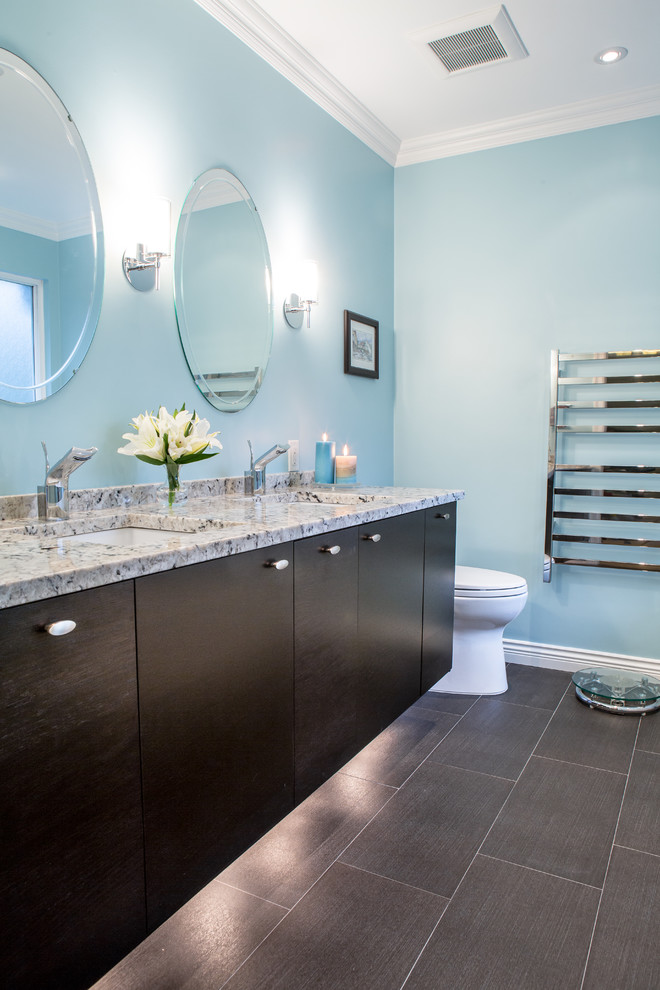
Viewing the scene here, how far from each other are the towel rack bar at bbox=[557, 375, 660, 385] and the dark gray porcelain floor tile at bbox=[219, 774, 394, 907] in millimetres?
1851

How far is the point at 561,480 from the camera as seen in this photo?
3.04 meters

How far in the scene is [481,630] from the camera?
2775mm

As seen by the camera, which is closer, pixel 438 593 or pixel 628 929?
pixel 628 929

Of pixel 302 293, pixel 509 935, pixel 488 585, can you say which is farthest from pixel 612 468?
pixel 509 935

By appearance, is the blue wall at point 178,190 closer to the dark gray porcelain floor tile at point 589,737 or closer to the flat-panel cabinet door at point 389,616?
the flat-panel cabinet door at point 389,616

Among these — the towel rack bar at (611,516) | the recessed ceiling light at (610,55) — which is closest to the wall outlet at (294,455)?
the towel rack bar at (611,516)

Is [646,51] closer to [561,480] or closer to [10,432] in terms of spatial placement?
[561,480]

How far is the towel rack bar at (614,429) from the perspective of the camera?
110 inches

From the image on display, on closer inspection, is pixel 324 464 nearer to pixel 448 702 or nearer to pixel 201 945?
pixel 448 702

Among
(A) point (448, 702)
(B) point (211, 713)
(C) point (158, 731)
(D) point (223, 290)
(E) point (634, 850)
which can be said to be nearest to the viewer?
(C) point (158, 731)

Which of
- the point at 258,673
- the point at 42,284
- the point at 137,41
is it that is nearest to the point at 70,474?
the point at 42,284

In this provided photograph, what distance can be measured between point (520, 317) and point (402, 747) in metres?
1.94

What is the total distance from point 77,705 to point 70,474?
750mm

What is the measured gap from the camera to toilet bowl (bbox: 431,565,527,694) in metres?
2.66
